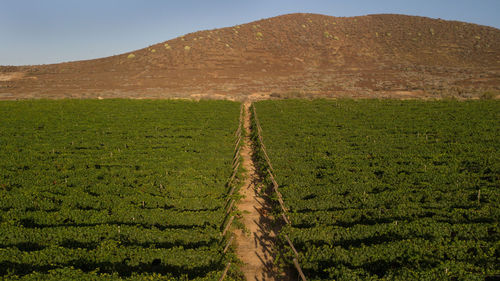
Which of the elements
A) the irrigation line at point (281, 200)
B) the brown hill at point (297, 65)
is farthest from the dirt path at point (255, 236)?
the brown hill at point (297, 65)

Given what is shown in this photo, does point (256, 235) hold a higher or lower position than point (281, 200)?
lower

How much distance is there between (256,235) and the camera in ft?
28.9

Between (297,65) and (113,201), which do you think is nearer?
(113,201)

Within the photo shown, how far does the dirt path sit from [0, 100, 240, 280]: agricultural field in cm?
69

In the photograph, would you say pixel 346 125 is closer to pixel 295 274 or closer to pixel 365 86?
pixel 295 274

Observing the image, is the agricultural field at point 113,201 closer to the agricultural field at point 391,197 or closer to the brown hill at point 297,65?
the agricultural field at point 391,197

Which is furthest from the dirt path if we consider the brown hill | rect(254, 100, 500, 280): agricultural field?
the brown hill

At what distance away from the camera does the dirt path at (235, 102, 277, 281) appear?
7.28 meters

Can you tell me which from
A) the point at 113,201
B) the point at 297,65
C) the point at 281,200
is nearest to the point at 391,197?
the point at 281,200

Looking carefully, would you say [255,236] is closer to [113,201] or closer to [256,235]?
[256,235]

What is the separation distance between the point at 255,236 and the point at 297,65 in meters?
66.4

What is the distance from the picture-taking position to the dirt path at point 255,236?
7.28 meters

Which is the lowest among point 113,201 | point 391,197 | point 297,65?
point 113,201

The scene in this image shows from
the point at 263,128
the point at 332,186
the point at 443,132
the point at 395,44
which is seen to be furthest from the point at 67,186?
the point at 395,44
